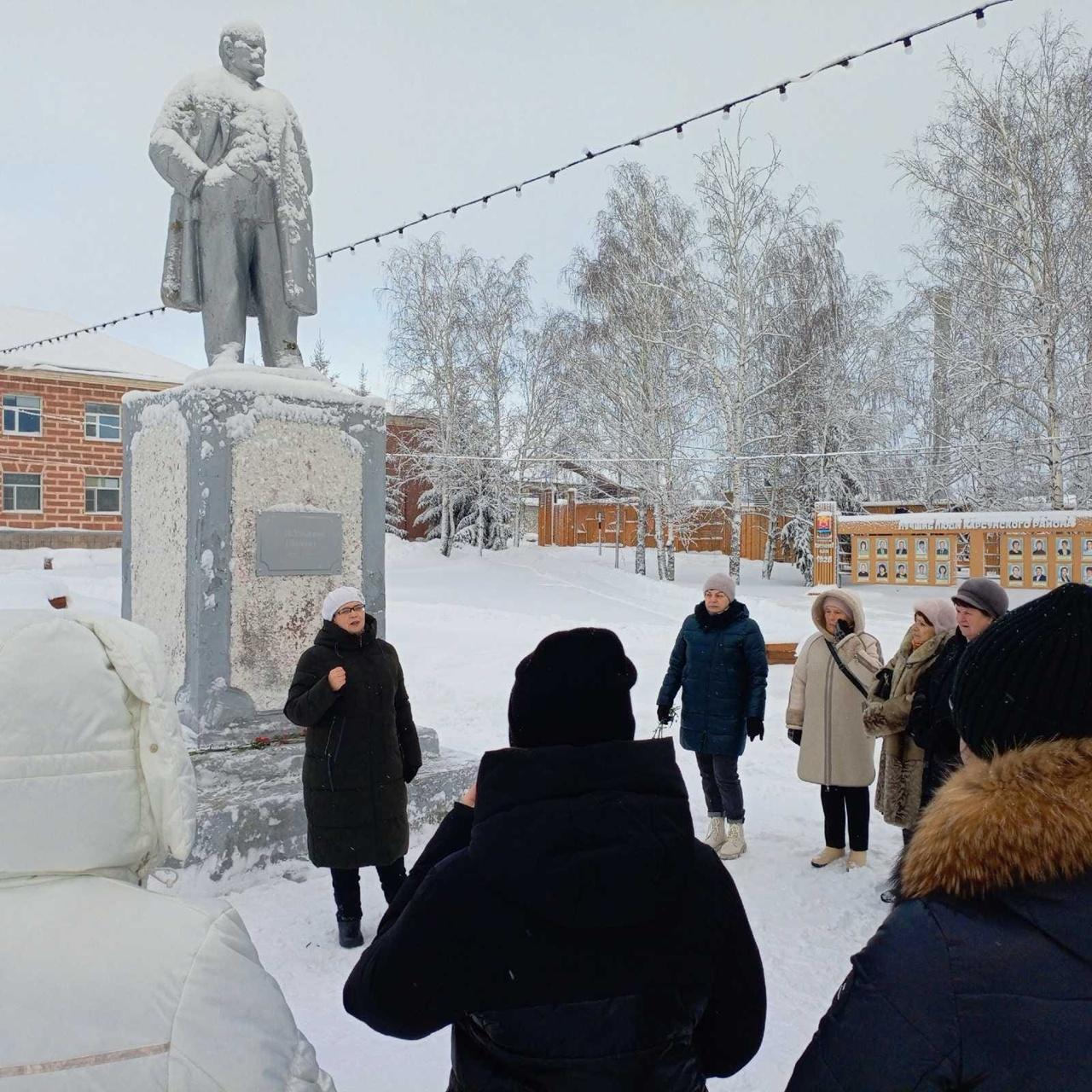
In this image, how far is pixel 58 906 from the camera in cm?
100

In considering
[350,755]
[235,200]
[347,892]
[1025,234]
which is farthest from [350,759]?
[1025,234]

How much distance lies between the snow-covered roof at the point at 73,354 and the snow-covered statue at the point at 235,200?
18.9m

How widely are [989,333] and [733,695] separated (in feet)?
43.7

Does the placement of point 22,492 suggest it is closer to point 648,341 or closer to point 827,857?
point 648,341

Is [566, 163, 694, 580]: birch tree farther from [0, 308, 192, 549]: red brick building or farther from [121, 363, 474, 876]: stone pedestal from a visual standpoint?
[121, 363, 474, 876]: stone pedestal

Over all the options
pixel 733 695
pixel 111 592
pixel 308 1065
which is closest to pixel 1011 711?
pixel 308 1065

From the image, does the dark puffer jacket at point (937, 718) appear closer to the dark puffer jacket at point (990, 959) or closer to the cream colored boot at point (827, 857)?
the cream colored boot at point (827, 857)

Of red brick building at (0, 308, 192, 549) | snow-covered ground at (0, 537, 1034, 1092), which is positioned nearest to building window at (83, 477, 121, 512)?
red brick building at (0, 308, 192, 549)

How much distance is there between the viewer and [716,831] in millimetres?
4562

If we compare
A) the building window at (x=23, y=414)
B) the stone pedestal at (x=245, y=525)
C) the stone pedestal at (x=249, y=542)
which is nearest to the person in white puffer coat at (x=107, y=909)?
the stone pedestal at (x=249, y=542)

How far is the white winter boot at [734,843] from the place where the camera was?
440cm

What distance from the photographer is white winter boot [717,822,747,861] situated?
173 inches

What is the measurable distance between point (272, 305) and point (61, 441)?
20.4 metres

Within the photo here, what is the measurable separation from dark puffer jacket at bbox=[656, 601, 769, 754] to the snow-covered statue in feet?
9.12
